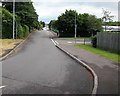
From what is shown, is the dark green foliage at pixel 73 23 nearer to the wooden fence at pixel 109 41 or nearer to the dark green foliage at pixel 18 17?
the dark green foliage at pixel 18 17

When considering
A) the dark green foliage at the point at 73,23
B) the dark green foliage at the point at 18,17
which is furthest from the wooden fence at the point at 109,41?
the dark green foliage at the point at 73,23

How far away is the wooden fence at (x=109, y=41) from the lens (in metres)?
14.8

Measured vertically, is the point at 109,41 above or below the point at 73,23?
below

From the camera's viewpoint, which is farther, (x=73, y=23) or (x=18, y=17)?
(x=73, y=23)

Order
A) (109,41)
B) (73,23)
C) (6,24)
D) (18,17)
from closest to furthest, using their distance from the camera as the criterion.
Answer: (109,41) → (6,24) → (18,17) → (73,23)

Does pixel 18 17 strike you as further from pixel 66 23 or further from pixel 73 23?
pixel 73 23

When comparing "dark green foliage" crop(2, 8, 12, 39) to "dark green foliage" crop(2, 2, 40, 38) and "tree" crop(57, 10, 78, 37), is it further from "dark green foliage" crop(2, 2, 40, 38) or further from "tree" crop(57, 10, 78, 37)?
"tree" crop(57, 10, 78, 37)

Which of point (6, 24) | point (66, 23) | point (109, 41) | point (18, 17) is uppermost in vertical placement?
point (18, 17)

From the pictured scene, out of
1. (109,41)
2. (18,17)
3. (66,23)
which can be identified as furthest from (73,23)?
(109,41)

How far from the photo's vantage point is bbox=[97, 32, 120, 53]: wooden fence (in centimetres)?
1483

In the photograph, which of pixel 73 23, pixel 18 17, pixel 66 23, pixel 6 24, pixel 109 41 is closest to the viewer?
pixel 109 41

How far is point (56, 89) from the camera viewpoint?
5.71 metres

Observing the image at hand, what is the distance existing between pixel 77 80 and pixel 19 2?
99.2 feet

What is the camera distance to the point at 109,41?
1652 cm
